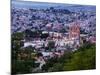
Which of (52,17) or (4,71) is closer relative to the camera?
(4,71)

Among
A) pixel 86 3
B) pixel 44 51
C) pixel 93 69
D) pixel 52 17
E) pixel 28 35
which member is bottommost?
pixel 93 69

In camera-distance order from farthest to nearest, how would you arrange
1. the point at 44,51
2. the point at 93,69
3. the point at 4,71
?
the point at 93,69, the point at 44,51, the point at 4,71

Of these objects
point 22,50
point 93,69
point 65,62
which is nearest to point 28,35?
point 22,50

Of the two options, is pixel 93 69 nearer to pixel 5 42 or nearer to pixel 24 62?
pixel 24 62

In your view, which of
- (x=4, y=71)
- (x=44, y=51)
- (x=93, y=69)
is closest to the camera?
(x=4, y=71)

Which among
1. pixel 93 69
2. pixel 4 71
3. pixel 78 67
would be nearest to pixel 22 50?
pixel 4 71

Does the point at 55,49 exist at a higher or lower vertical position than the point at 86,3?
lower

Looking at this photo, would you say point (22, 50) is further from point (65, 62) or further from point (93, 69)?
point (93, 69)
